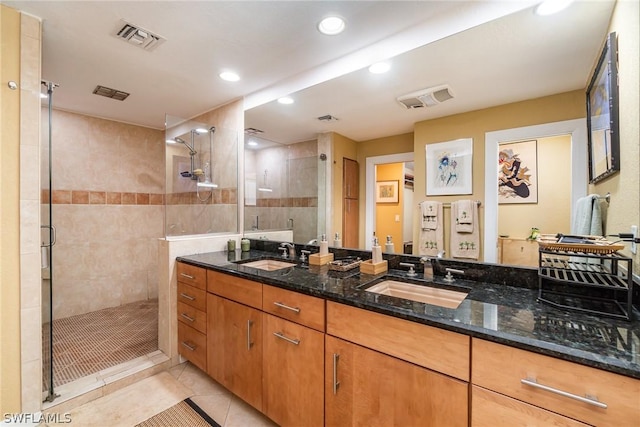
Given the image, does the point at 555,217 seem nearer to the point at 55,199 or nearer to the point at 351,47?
the point at 351,47

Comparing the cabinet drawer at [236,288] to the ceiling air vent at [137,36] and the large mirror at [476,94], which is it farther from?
the ceiling air vent at [137,36]

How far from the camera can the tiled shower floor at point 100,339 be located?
2088 mm

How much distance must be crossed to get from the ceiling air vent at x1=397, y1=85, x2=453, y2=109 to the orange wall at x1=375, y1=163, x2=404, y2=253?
39cm

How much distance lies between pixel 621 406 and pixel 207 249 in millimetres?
2489

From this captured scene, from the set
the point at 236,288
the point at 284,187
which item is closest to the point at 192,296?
the point at 236,288

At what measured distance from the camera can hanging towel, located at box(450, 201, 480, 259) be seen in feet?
5.11

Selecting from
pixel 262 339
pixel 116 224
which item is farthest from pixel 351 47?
pixel 116 224

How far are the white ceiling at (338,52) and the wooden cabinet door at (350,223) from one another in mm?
507

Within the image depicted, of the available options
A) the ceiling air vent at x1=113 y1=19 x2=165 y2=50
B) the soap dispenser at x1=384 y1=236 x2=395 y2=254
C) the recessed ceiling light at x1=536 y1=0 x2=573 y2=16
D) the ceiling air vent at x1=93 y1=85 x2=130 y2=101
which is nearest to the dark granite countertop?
the soap dispenser at x1=384 y1=236 x2=395 y2=254

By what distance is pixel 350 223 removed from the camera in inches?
82.0

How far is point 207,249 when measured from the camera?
244 centimetres

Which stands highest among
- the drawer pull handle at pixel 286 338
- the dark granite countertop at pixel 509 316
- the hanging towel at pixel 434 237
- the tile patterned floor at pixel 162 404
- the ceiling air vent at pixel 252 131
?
the ceiling air vent at pixel 252 131

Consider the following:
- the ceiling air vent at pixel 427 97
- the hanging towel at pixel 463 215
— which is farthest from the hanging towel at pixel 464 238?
the ceiling air vent at pixel 427 97

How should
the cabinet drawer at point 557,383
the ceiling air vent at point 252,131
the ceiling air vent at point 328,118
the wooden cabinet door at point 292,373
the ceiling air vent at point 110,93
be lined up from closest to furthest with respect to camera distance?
the cabinet drawer at point 557,383 < the wooden cabinet door at point 292,373 < the ceiling air vent at point 328,118 < the ceiling air vent at point 110,93 < the ceiling air vent at point 252,131
